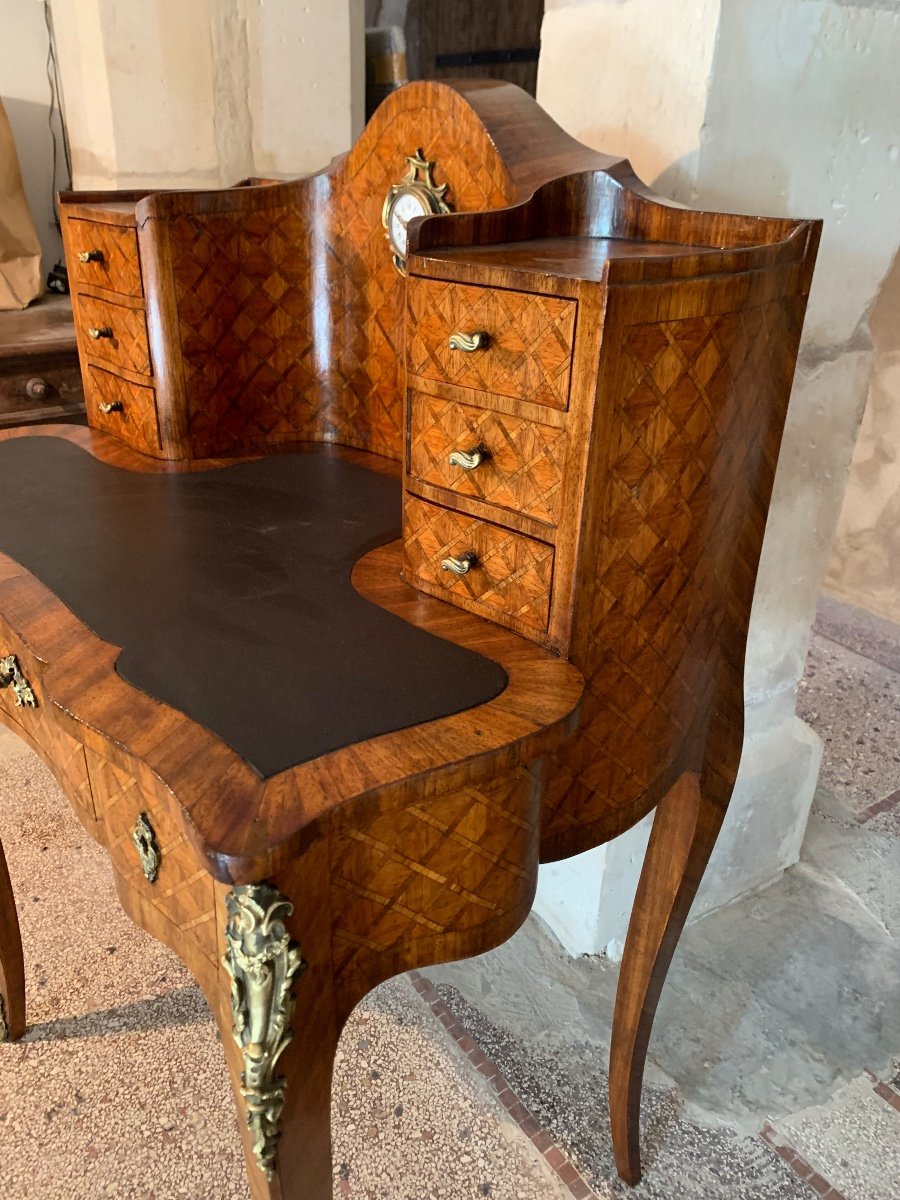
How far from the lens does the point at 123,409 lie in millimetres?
1393

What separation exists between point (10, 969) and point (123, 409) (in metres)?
0.88

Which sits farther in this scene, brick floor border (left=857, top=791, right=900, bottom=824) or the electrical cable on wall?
the electrical cable on wall

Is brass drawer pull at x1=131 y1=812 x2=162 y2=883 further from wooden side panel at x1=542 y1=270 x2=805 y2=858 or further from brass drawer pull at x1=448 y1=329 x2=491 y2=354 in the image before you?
brass drawer pull at x1=448 y1=329 x2=491 y2=354

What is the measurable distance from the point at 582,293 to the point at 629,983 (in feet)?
3.09

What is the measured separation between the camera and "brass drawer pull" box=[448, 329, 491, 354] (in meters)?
0.81

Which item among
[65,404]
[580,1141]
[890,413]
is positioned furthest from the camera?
[890,413]

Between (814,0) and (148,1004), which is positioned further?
(148,1004)

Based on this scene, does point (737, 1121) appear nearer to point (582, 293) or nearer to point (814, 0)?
point (582, 293)

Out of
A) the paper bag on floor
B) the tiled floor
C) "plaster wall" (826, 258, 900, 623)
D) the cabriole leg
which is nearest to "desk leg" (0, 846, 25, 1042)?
the tiled floor

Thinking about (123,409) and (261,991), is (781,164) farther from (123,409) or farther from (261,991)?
(261,991)

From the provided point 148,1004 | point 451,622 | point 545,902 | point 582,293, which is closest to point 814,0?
point 582,293

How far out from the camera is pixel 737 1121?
55.7 inches

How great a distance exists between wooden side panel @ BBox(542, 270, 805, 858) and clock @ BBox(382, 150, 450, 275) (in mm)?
462

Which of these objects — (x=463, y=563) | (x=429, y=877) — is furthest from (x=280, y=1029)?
(x=463, y=563)
